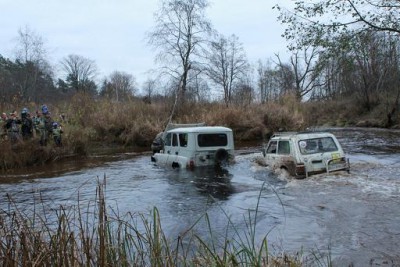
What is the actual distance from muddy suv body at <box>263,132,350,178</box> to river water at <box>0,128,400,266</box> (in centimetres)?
28

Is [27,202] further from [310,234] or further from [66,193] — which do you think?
[310,234]

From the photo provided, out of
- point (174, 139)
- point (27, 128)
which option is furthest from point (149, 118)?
point (174, 139)

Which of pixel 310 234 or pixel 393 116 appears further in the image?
pixel 393 116

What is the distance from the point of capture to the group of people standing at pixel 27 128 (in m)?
20.3

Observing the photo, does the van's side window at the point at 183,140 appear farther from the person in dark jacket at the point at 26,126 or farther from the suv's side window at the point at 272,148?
the person in dark jacket at the point at 26,126

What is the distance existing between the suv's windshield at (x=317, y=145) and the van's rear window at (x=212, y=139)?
3967mm

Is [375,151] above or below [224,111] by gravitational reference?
below

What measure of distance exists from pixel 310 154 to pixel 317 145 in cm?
43

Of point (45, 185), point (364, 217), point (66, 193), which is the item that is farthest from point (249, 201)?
point (45, 185)

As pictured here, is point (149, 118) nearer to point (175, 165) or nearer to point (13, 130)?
point (13, 130)

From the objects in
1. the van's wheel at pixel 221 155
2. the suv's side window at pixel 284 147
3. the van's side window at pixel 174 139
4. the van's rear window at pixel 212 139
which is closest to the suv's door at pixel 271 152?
the suv's side window at pixel 284 147

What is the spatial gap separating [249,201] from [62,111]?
2136cm

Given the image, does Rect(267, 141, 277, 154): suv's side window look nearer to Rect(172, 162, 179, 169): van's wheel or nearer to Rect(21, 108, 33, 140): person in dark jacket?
Rect(172, 162, 179, 169): van's wheel

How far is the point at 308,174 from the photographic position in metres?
12.1
